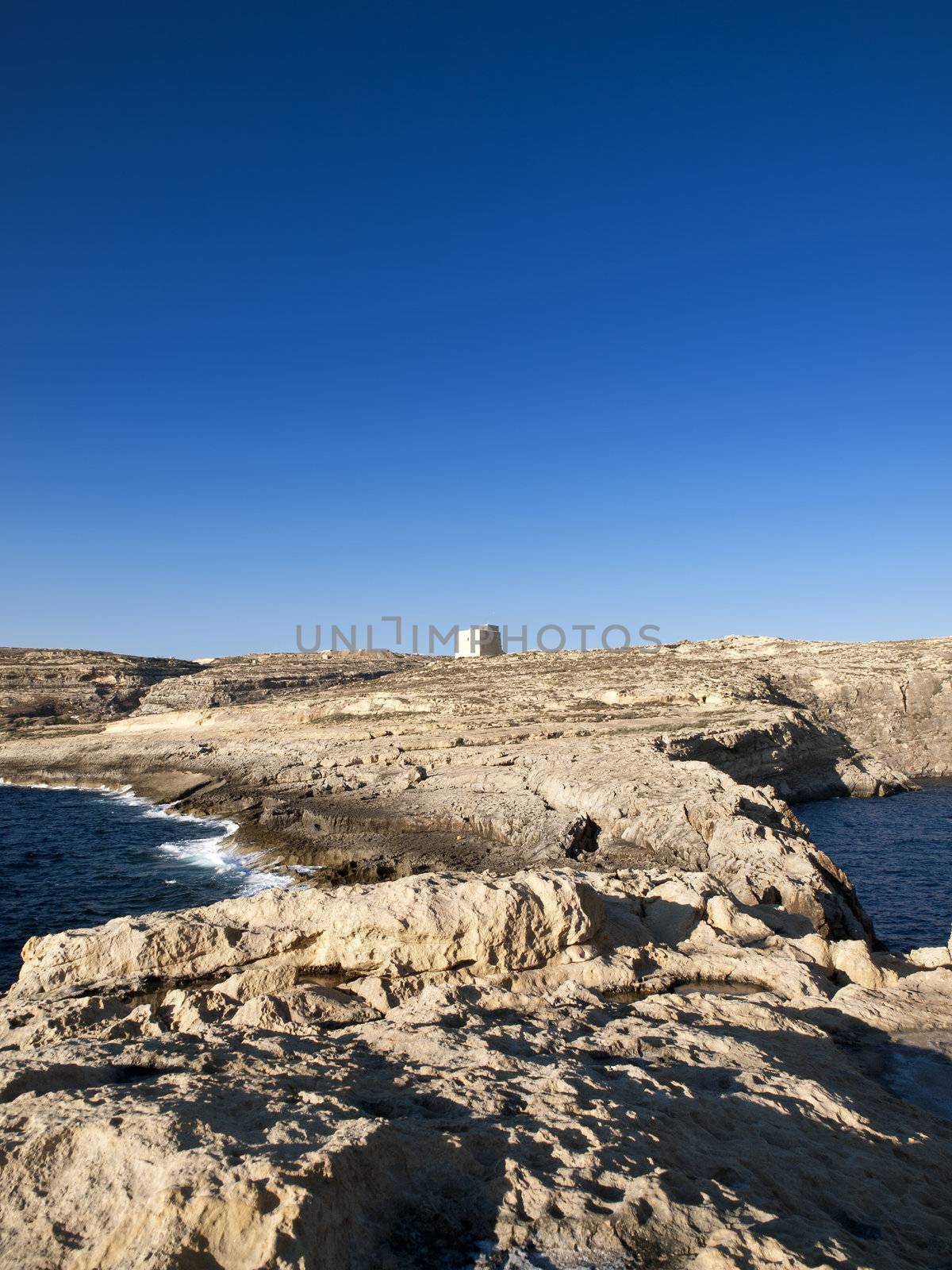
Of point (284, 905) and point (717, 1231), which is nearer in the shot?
point (717, 1231)

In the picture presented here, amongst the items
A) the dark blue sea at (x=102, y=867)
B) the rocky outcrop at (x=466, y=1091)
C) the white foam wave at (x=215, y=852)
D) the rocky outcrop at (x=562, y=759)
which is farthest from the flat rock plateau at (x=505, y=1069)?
the dark blue sea at (x=102, y=867)

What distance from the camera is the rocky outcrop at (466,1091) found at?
5133 mm

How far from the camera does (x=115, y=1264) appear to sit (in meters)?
4.76

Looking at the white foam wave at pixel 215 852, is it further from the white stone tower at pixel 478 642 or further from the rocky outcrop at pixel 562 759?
the white stone tower at pixel 478 642

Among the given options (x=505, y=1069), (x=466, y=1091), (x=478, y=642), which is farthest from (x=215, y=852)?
(x=478, y=642)

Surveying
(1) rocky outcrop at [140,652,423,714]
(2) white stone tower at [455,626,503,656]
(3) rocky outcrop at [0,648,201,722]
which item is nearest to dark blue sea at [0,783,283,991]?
(1) rocky outcrop at [140,652,423,714]

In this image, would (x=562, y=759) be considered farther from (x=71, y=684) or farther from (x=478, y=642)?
(x=71, y=684)

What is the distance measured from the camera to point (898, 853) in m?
33.6

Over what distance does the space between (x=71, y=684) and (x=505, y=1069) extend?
90.7m

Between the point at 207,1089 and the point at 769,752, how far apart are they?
42.8 meters

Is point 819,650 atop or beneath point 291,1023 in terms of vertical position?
atop

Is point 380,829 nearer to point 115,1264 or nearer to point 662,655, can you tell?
point 115,1264

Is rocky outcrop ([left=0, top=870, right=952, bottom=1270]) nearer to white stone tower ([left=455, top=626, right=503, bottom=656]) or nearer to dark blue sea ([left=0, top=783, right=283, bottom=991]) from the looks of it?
dark blue sea ([left=0, top=783, right=283, bottom=991])

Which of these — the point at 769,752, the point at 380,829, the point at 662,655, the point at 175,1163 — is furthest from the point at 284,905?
the point at 662,655
